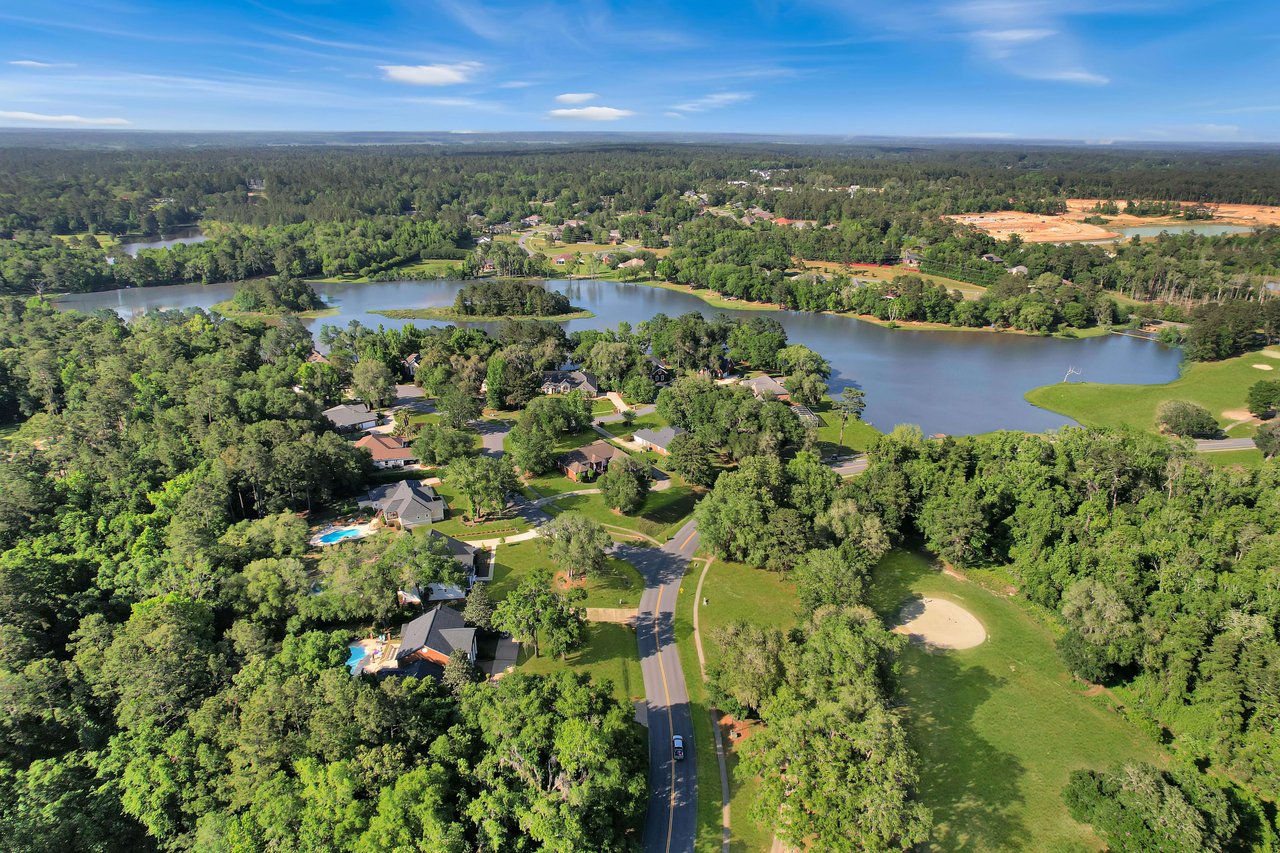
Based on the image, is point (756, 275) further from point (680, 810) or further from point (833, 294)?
point (680, 810)

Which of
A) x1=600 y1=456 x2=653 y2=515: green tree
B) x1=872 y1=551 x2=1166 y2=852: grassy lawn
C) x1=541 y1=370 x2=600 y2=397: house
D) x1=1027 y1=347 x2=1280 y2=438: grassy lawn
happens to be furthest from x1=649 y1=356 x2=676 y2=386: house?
x1=872 y1=551 x2=1166 y2=852: grassy lawn

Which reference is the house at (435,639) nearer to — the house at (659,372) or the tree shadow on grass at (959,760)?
the tree shadow on grass at (959,760)

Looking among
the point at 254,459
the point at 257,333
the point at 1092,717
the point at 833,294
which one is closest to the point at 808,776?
the point at 1092,717

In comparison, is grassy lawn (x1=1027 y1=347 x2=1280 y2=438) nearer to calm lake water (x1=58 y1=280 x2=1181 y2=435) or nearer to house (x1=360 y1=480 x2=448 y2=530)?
calm lake water (x1=58 y1=280 x2=1181 y2=435)

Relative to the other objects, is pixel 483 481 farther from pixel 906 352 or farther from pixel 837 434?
pixel 906 352

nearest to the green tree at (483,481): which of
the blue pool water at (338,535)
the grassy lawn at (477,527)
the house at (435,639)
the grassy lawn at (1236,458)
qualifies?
the grassy lawn at (477,527)

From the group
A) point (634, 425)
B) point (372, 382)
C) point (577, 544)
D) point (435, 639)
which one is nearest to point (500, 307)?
point (372, 382)
